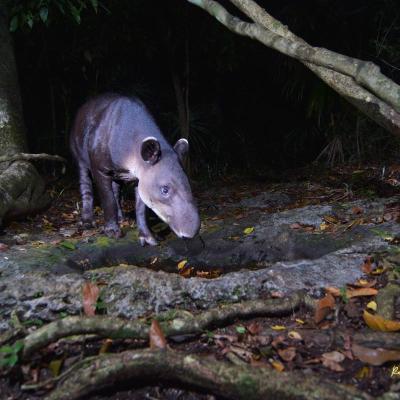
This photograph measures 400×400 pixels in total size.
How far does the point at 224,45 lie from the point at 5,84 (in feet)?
12.3

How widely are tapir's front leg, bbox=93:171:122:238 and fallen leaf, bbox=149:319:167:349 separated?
2.44 metres

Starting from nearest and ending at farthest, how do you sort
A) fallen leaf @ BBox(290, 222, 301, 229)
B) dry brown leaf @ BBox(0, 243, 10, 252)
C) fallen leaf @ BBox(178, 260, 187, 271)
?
1. dry brown leaf @ BBox(0, 243, 10, 252)
2. fallen leaf @ BBox(178, 260, 187, 271)
3. fallen leaf @ BBox(290, 222, 301, 229)

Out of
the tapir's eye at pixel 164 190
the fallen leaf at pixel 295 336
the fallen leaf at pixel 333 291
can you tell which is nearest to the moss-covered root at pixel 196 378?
the fallen leaf at pixel 295 336

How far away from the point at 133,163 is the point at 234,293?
224cm

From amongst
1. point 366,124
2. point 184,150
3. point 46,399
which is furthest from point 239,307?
point 366,124

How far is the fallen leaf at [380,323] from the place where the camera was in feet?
9.35

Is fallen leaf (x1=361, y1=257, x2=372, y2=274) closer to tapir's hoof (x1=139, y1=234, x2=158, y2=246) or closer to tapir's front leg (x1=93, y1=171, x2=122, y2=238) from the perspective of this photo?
tapir's hoof (x1=139, y1=234, x2=158, y2=246)

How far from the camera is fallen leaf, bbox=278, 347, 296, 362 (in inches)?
104

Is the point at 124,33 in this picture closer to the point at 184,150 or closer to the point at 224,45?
the point at 224,45

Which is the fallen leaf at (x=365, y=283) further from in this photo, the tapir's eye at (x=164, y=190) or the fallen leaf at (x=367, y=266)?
the tapir's eye at (x=164, y=190)

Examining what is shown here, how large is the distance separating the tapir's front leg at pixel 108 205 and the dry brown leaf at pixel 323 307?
97.7 inches

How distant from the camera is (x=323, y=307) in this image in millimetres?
3105

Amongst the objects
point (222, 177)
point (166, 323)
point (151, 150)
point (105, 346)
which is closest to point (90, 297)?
point (105, 346)

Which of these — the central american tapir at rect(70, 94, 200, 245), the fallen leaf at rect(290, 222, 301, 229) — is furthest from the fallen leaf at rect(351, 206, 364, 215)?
the central american tapir at rect(70, 94, 200, 245)
